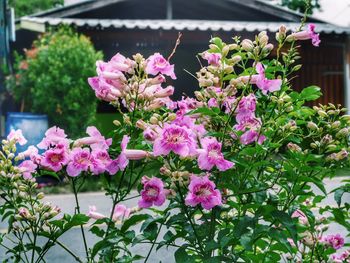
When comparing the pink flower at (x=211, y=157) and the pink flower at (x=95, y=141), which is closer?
the pink flower at (x=211, y=157)

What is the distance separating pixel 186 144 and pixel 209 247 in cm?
34

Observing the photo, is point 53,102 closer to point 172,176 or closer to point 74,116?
point 74,116

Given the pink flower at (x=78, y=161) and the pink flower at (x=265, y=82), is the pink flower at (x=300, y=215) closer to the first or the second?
the pink flower at (x=265, y=82)

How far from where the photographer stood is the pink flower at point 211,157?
1851 mm

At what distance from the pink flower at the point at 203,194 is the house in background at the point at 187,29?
949 cm

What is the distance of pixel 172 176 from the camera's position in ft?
6.18

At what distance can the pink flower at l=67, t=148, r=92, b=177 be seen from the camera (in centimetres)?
202

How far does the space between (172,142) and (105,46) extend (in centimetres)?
1117

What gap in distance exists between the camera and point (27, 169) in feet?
7.26

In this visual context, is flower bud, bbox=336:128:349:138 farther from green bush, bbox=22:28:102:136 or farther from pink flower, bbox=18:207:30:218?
green bush, bbox=22:28:102:136

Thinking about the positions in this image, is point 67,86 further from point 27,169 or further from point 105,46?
point 27,169

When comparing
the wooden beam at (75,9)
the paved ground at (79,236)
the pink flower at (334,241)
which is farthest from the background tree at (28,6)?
the pink flower at (334,241)

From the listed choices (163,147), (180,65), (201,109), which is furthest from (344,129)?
(180,65)

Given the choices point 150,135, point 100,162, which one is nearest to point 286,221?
point 150,135
